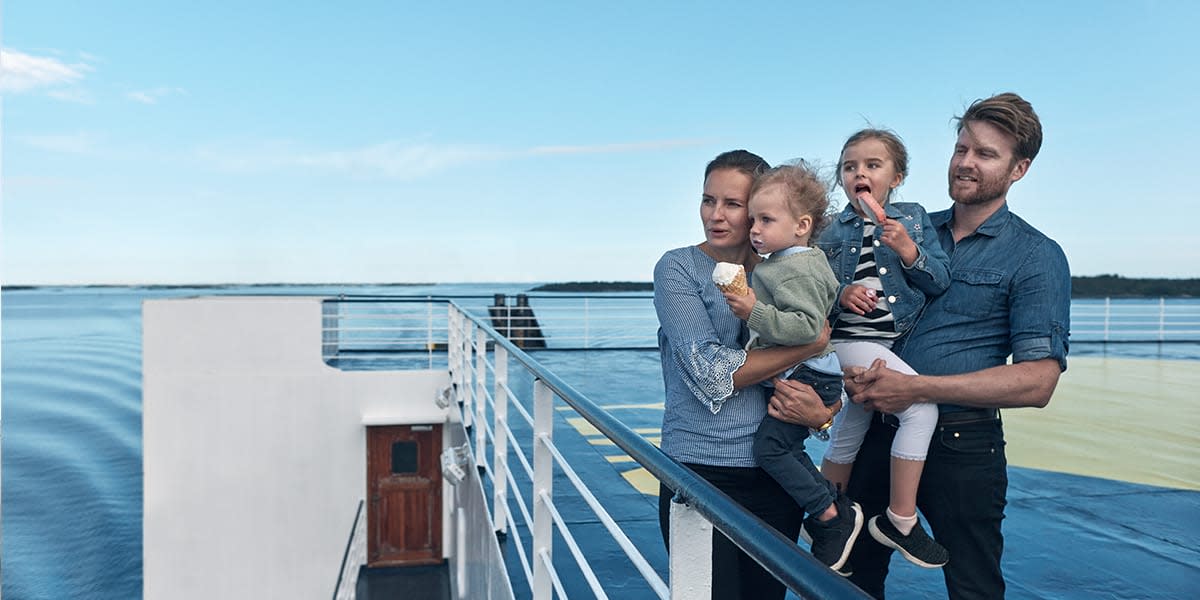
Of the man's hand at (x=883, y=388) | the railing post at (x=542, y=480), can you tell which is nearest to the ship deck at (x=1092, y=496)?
the railing post at (x=542, y=480)

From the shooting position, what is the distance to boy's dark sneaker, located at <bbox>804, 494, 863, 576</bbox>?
1381 millimetres

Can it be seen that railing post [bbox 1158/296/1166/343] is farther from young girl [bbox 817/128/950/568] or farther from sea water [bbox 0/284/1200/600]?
young girl [bbox 817/128/950/568]

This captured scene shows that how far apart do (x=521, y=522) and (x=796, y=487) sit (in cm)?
221

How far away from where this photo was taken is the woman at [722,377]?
1305 mm

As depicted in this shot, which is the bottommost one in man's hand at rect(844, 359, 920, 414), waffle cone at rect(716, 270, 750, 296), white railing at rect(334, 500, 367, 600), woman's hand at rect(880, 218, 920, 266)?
white railing at rect(334, 500, 367, 600)

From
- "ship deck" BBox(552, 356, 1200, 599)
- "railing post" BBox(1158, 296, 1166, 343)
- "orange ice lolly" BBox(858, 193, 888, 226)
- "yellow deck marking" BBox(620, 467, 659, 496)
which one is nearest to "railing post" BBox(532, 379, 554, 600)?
"orange ice lolly" BBox(858, 193, 888, 226)

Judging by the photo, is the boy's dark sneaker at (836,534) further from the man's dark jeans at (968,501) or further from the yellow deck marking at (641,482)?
the yellow deck marking at (641,482)

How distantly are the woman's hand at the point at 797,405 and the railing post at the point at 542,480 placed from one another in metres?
0.66

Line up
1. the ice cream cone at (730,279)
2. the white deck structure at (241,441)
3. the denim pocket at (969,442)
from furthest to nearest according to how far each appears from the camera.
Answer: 1. the white deck structure at (241,441)
2. the denim pocket at (969,442)
3. the ice cream cone at (730,279)

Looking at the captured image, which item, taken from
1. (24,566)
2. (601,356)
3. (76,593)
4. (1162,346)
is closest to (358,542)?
(601,356)

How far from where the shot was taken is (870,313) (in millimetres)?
1508

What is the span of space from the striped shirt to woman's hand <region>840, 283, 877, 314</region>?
0.07 feet

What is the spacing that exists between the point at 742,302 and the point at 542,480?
88 centimetres

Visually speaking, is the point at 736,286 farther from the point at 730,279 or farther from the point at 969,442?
the point at 969,442
